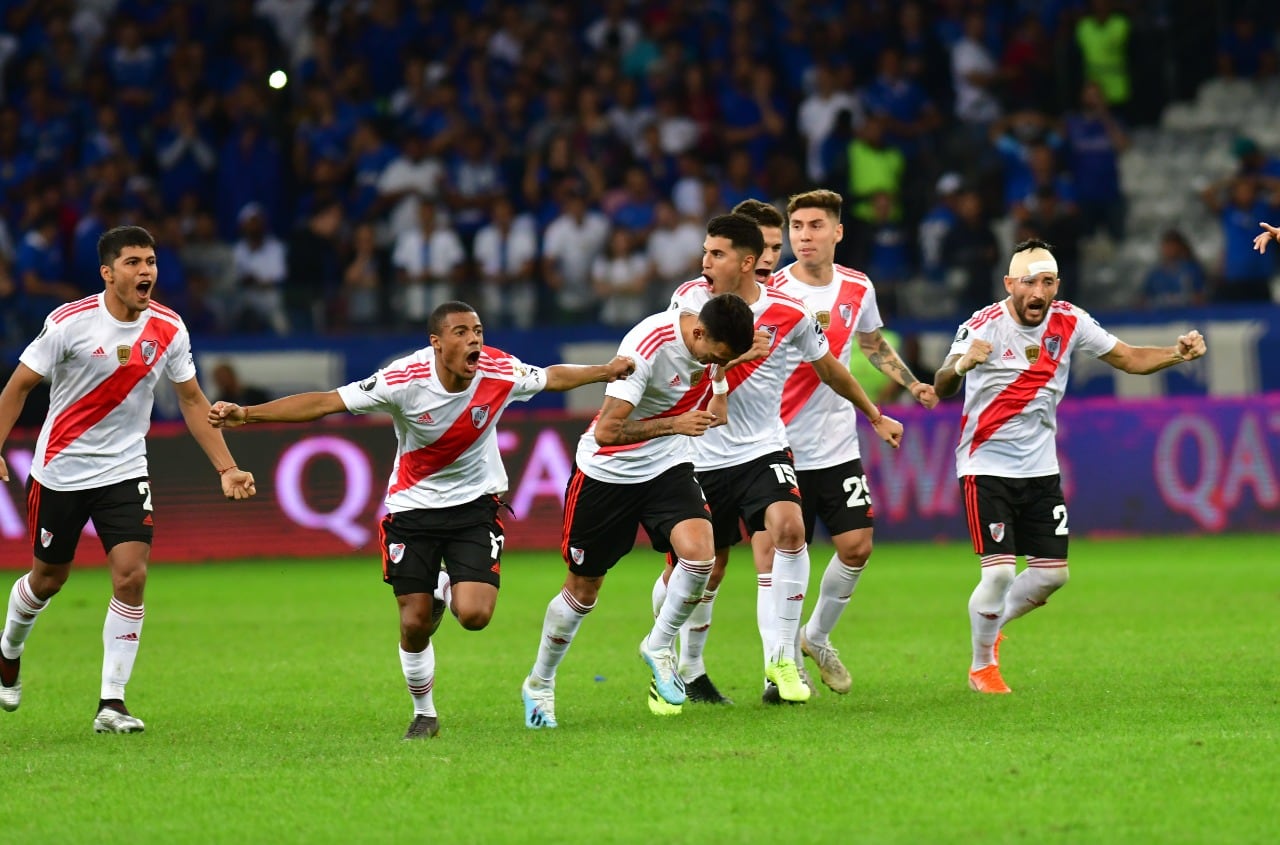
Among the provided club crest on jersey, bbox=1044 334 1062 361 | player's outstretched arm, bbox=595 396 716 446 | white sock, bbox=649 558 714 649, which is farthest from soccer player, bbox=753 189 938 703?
player's outstretched arm, bbox=595 396 716 446

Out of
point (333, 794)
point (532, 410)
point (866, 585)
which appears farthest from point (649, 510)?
point (532, 410)

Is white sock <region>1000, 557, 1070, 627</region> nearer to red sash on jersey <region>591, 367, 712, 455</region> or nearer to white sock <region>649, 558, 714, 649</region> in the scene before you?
white sock <region>649, 558, 714, 649</region>

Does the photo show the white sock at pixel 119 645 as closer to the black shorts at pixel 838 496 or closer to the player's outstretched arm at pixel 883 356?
the black shorts at pixel 838 496

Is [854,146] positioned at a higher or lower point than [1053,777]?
higher

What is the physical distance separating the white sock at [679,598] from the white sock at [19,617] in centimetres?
311

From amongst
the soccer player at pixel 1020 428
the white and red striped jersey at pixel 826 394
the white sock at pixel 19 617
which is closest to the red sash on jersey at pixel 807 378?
the white and red striped jersey at pixel 826 394

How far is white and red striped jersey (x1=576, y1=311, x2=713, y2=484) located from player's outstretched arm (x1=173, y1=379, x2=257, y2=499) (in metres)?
1.63

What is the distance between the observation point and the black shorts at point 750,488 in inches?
382

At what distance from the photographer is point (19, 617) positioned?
31.7 ft

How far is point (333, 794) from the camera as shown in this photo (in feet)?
23.3

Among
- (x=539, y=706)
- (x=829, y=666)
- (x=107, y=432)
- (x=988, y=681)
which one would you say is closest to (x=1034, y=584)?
(x=988, y=681)

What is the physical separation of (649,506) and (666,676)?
83 centimetres

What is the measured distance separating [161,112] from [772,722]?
18.3 m

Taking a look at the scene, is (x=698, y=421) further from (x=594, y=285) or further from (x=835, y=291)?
(x=594, y=285)
